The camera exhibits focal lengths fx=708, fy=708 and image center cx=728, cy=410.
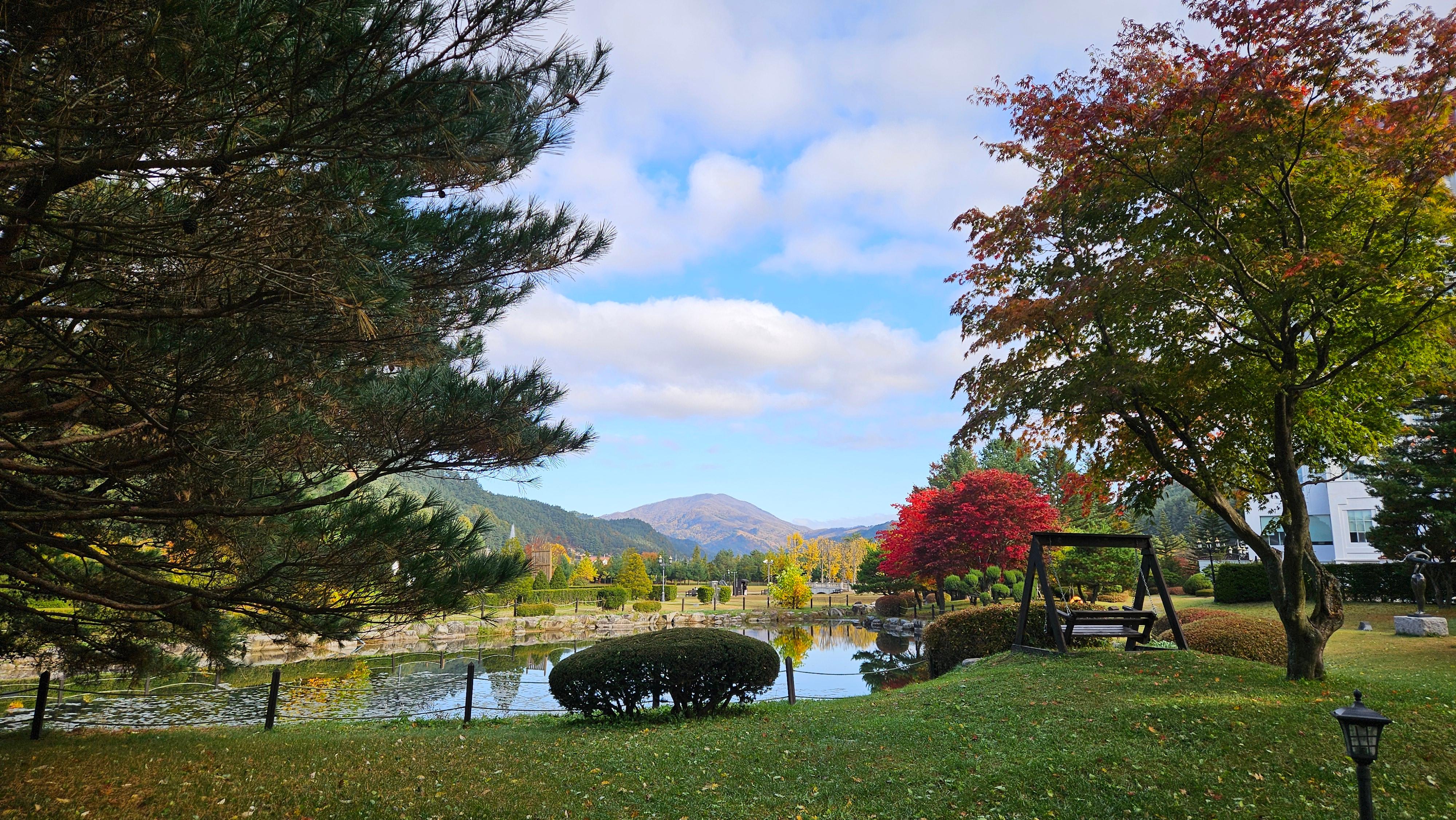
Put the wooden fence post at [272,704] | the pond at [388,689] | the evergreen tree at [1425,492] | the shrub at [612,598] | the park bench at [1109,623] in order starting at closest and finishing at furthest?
the wooden fence post at [272,704] → the park bench at [1109,623] → the pond at [388,689] → the evergreen tree at [1425,492] → the shrub at [612,598]

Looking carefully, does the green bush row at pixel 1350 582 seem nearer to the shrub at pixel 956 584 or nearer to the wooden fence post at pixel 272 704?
the shrub at pixel 956 584

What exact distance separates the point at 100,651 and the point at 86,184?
4444 mm

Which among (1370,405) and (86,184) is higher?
(86,184)

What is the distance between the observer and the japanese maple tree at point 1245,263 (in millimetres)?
6363

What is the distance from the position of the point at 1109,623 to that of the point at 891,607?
20.1m

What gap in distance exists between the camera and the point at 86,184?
4.33 meters

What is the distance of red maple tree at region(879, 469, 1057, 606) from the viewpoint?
23094 mm

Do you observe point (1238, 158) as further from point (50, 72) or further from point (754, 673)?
point (50, 72)

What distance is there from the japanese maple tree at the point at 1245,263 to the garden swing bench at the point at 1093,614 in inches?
68.0

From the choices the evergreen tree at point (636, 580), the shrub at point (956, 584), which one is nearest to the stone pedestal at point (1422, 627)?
the shrub at point (956, 584)

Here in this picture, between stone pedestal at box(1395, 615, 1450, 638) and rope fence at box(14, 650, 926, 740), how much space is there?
341 inches

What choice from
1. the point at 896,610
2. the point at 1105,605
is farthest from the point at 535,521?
the point at 1105,605

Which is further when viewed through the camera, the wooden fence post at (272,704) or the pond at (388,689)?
the pond at (388,689)

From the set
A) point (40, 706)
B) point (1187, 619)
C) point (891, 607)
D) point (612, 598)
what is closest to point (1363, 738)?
point (40, 706)
